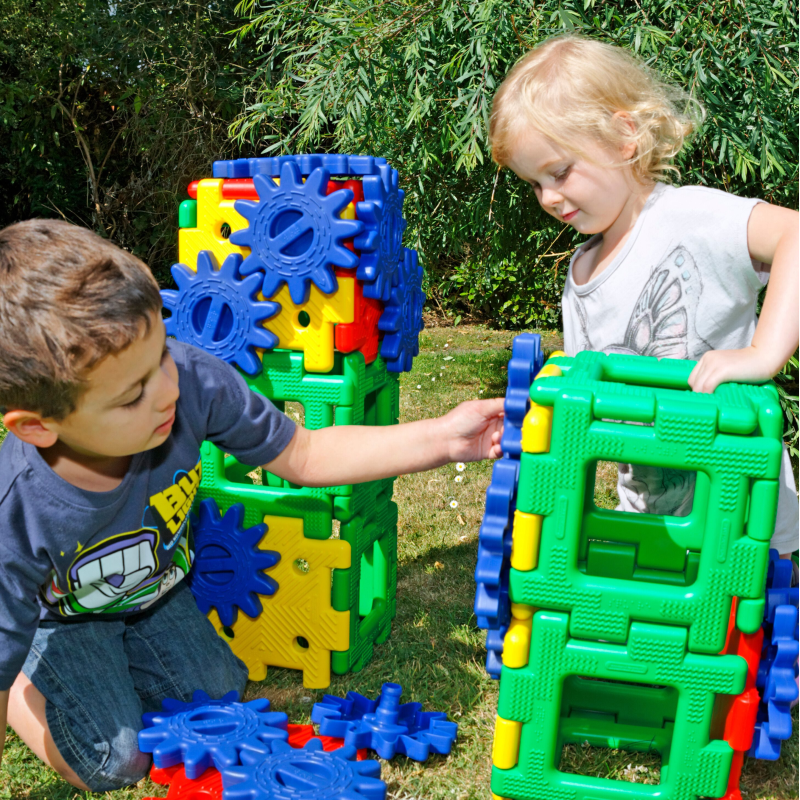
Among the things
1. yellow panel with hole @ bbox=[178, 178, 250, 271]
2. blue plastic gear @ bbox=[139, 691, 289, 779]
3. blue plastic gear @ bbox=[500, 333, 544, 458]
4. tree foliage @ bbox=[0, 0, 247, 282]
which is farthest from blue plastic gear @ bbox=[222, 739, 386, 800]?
tree foliage @ bbox=[0, 0, 247, 282]

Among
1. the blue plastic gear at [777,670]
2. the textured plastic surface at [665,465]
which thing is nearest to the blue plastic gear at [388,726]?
the textured plastic surface at [665,465]

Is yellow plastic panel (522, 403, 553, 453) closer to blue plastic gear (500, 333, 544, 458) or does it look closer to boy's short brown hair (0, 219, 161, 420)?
blue plastic gear (500, 333, 544, 458)

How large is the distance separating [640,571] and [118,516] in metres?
1.17

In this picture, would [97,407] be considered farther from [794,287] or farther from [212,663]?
[794,287]

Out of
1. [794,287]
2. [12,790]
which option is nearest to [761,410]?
[794,287]

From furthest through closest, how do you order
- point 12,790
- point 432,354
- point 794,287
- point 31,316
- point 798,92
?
point 432,354, point 798,92, point 12,790, point 794,287, point 31,316

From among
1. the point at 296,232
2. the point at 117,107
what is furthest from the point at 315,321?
the point at 117,107

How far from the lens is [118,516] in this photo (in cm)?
186

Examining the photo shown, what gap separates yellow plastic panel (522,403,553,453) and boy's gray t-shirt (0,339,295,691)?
2.43ft

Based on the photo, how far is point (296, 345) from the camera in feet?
7.25

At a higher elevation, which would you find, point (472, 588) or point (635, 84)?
point (635, 84)

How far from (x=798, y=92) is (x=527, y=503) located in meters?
2.84

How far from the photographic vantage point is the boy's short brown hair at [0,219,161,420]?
1.53 meters

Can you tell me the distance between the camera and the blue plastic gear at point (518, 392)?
1516 mm
